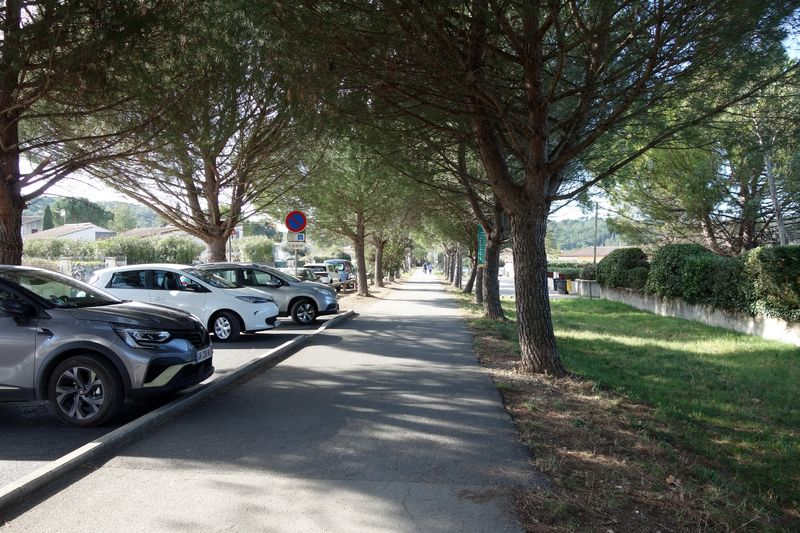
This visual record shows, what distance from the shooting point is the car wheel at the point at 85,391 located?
538 cm

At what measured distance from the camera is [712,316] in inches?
596

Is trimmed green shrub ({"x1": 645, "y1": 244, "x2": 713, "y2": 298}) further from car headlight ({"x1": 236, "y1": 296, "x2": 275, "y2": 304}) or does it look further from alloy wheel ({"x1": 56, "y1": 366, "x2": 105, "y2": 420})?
alloy wheel ({"x1": 56, "y1": 366, "x2": 105, "y2": 420})

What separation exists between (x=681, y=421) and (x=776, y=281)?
7273mm

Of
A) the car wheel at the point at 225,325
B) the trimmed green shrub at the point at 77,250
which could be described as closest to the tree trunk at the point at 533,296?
the car wheel at the point at 225,325

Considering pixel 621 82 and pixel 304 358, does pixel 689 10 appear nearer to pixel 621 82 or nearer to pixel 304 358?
pixel 621 82

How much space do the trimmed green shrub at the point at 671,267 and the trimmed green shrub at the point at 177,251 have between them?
3320cm

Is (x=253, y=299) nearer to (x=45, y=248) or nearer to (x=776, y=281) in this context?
(x=776, y=281)

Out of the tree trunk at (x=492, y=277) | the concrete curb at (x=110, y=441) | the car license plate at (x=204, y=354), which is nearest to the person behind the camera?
the concrete curb at (x=110, y=441)

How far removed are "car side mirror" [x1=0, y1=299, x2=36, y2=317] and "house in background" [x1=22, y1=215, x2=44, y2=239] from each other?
74.5 metres

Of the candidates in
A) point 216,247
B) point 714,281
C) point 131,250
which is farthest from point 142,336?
point 131,250

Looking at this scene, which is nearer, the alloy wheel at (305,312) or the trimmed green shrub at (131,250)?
the alloy wheel at (305,312)

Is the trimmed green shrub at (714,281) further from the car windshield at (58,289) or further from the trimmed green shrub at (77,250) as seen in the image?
the trimmed green shrub at (77,250)

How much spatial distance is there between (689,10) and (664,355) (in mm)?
6922

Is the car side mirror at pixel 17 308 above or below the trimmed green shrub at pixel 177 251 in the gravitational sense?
below
